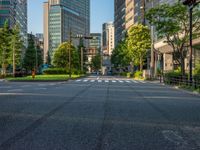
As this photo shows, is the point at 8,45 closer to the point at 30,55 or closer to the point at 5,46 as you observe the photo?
the point at 5,46

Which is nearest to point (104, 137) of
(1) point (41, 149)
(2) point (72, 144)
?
(2) point (72, 144)

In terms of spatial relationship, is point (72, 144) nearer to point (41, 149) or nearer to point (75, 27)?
point (41, 149)

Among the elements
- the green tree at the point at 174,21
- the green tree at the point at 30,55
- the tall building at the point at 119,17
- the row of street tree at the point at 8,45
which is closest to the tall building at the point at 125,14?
the tall building at the point at 119,17

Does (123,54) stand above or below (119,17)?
below

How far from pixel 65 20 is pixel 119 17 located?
61865 millimetres

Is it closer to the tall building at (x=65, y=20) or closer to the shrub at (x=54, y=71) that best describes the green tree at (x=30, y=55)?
the tall building at (x=65, y=20)

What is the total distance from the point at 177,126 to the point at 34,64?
96.2 m

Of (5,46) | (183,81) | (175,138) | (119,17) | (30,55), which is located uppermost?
(119,17)

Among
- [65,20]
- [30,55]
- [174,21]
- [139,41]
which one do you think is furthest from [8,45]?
[65,20]

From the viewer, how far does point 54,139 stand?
25.6ft

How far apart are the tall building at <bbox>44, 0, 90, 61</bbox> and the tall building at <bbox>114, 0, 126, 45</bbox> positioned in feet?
45.6

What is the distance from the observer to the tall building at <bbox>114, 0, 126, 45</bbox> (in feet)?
551

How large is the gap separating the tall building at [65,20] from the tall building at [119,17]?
13891 millimetres

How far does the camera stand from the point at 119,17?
182 meters
